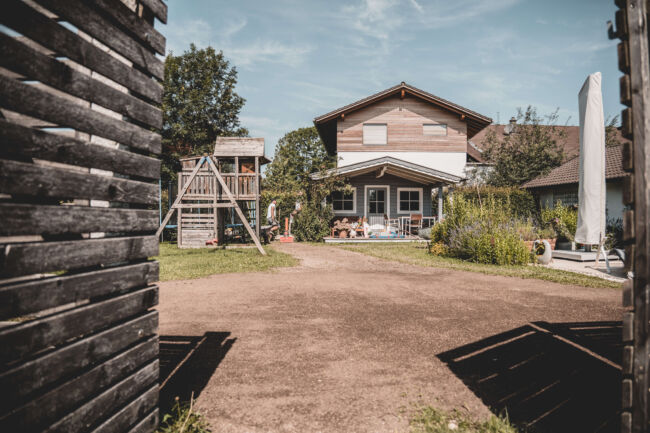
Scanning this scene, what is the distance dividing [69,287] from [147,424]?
972mm

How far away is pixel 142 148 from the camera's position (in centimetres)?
181

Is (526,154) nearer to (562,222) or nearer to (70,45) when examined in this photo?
(562,222)

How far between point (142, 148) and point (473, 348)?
135 inches

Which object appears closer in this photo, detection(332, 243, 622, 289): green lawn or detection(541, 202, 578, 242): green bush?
detection(332, 243, 622, 289): green lawn

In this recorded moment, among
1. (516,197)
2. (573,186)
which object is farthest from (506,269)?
(516,197)

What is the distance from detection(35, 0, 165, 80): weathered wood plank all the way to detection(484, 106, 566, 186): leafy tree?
26.0 m

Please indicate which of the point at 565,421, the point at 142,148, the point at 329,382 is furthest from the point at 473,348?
the point at 142,148

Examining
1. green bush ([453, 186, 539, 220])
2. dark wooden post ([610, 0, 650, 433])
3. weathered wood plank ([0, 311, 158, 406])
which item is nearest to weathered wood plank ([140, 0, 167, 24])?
weathered wood plank ([0, 311, 158, 406])

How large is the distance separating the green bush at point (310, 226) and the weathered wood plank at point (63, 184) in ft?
47.2

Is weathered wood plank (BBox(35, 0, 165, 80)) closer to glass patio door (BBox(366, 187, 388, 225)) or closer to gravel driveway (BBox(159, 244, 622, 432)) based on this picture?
gravel driveway (BBox(159, 244, 622, 432))

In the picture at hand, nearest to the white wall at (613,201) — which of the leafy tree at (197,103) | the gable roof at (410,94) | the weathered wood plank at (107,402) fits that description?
the gable roof at (410,94)

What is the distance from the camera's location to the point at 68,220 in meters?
1.34

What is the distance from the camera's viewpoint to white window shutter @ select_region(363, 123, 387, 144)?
67.1ft

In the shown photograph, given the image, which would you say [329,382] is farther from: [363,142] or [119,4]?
[363,142]
